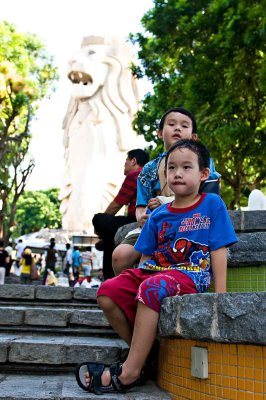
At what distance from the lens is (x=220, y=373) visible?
2592mm

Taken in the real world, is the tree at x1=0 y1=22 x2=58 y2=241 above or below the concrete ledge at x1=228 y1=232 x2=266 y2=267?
above

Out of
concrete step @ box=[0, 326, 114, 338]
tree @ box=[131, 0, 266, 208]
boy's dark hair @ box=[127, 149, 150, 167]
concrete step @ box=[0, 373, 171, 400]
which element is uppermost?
tree @ box=[131, 0, 266, 208]

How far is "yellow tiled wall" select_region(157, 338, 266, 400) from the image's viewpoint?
7.84 feet

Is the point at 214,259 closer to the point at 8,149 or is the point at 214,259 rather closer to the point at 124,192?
the point at 124,192

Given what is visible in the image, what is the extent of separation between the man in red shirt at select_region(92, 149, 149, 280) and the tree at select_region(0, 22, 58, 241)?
605 inches

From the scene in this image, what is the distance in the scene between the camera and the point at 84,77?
2895 centimetres

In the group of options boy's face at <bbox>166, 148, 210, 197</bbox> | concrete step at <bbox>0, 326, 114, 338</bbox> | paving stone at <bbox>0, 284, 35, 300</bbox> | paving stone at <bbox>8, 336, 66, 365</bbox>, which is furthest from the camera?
paving stone at <bbox>0, 284, 35, 300</bbox>

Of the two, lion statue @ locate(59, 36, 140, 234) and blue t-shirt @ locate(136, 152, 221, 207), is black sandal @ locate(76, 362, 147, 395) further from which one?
lion statue @ locate(59, 36, 140, 234)

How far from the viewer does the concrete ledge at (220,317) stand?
2.40 meters

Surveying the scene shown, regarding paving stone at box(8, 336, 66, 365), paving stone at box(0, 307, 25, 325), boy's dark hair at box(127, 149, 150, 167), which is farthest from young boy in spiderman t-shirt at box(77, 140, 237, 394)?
boy's dark hair at box(127, 149, 150, 167)

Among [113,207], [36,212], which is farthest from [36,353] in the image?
[36,212]

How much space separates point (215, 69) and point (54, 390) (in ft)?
37.6

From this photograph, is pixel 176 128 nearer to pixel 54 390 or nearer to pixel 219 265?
pixel 219 265

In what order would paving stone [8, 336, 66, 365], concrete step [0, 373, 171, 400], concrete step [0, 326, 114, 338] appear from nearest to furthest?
concrete step [0, 373, 171, 400] → paving stone [8, 336, 66, 365] → concrete step [0, 326, 114, 338]
